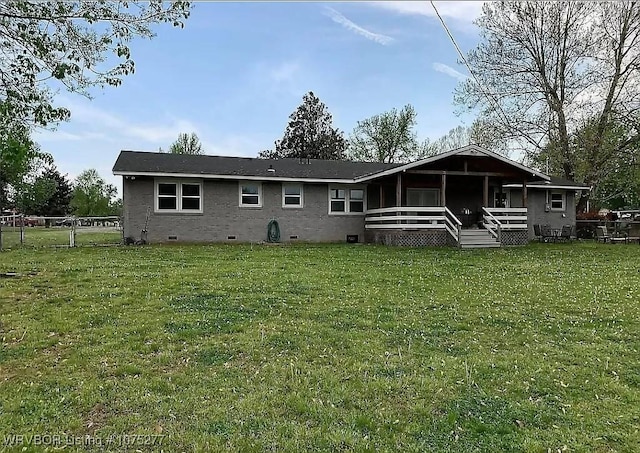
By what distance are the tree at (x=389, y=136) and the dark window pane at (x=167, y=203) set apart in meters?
28.3

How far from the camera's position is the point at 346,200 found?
A: 812 inches

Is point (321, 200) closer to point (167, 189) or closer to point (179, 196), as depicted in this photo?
point (179, 196)

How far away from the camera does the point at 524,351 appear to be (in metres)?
4.78

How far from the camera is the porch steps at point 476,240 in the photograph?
17.5 meters

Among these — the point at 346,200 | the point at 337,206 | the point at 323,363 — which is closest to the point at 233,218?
the point at 337,206

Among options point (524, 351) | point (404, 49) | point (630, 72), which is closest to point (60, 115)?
point (524, 351)

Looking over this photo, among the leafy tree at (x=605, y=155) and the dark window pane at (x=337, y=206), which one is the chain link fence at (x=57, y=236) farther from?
the leafy tree at (x=605, y=155)

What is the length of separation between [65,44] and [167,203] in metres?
11.0

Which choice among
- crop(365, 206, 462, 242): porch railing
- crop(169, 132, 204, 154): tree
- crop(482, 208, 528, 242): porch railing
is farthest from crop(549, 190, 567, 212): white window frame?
crop(169, 132, 204, 154): tree

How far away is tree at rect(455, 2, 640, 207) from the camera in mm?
22328

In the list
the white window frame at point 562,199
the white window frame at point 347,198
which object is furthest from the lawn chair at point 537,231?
the white window frame at point 347,198

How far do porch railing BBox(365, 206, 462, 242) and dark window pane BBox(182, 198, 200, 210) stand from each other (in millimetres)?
7225

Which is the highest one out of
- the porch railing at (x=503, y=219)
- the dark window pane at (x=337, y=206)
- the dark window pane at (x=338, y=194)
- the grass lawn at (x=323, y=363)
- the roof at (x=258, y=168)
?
the roof at (x=258, y=168)

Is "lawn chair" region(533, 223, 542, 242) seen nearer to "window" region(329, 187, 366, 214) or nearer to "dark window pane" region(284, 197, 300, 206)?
"window" region(329, 187, 366, 214)
